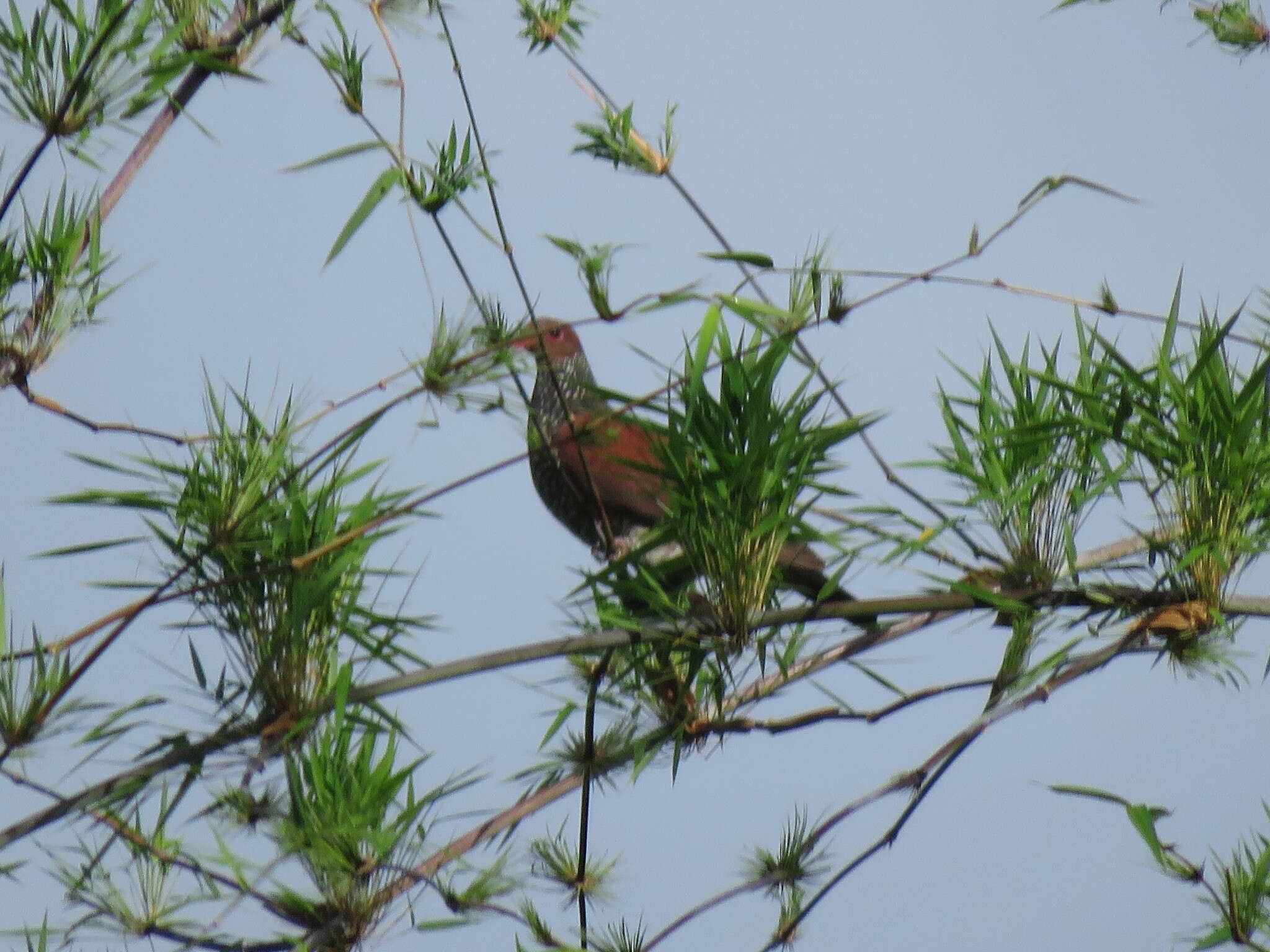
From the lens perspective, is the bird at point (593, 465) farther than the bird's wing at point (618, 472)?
No

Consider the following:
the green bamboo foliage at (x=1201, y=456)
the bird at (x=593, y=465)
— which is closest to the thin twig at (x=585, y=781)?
the bird at (x=593, y=465)

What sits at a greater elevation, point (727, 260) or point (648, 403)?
point (727, 260)

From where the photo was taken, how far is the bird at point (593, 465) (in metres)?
0.92

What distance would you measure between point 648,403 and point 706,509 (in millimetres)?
79

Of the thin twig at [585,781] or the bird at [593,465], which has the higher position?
the bird at [593,465]

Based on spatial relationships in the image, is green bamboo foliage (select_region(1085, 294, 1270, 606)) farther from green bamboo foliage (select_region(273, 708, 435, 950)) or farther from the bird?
green bamboo foliage (select_region(273, 708, 435, 950))

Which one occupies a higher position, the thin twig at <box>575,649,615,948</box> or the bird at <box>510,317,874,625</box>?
the bird at <box>510,317,874,625</box>

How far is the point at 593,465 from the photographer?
60.3 inches

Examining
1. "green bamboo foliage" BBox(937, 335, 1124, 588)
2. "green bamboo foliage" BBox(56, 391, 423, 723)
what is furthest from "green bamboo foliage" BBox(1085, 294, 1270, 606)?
"green bamboo foliage" BBox(56, 391, 423, 723)

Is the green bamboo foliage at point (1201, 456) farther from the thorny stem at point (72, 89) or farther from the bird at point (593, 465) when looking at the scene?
the thorny stem at point (72, 89)

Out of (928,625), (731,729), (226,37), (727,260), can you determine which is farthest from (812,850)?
(226,37)

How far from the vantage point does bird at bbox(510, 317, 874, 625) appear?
0.92 metres

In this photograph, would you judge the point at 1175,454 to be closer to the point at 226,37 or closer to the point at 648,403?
the point at 648,403

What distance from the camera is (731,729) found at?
1063 millimetres
